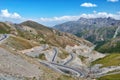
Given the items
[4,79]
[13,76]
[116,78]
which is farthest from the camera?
[116,78]

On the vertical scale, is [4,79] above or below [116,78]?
above

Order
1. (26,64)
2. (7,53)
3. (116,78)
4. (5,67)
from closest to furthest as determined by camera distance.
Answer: (5,67) → (26,64) → (7,53) → (116,78)

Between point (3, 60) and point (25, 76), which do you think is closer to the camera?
point (25, 76)

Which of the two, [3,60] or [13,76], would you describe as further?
[3,60]

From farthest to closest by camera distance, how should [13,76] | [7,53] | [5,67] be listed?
[7,53], [5,67], [13,76]

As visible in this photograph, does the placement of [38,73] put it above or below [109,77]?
above

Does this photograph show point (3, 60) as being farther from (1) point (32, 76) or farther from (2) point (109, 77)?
(2) point (109, 77)

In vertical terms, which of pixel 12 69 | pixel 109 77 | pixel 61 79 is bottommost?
pixel 109 77

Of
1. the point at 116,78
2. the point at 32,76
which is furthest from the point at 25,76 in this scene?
the point at 116,78

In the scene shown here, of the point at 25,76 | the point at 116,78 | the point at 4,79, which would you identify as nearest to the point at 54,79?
the point at 25,76

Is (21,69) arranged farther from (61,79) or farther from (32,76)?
(61,79)
